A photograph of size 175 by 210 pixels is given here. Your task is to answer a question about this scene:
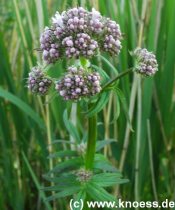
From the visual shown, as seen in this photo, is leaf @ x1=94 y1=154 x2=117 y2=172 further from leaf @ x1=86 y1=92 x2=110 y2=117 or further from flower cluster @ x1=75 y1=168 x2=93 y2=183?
leaf @ x1=86 y1=92 x2=110 y2=117

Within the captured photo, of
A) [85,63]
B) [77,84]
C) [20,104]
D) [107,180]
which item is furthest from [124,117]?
[77,84]

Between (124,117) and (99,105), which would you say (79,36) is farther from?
(124,117)

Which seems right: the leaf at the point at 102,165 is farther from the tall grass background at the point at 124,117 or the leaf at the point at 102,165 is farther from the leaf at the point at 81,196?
the tall grass background at the point at 124,117

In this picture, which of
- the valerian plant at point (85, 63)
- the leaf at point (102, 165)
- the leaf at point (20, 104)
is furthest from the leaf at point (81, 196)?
the leaf at point (20, 104)

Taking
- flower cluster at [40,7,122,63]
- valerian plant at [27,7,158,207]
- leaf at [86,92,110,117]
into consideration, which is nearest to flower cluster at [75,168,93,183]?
valerian plant at [27,7,158,207]

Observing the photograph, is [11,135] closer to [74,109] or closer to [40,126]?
[40,126]

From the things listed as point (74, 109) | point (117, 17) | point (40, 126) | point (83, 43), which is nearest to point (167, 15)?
point (117, 17)
